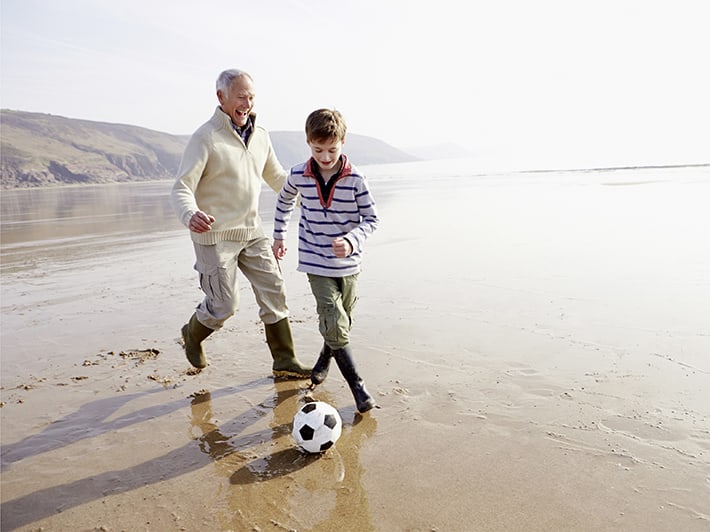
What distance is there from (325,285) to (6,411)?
2.60 m

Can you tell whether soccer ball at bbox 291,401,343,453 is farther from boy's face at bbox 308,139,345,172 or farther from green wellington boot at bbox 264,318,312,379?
boy's face at bbox 308,139,345,172

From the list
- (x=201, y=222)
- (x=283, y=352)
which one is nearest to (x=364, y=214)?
(x=201, y=222)

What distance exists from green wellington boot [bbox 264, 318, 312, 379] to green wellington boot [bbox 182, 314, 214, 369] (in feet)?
1.69

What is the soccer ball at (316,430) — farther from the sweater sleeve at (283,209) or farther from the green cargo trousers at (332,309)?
the sweater sleeve at (283,209)

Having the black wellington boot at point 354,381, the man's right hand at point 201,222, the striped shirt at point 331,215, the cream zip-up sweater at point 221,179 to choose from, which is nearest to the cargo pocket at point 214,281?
the cream zip-up sweater at point 221,179

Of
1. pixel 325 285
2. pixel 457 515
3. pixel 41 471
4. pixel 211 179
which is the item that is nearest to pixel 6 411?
pixel 41 471

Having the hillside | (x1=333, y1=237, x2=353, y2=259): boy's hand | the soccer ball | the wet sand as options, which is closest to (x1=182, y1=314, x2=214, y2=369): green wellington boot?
the wet sand

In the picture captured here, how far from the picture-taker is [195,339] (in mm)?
4348

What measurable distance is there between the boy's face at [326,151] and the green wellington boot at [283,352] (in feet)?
4.88

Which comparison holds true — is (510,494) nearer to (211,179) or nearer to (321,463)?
(321,463)

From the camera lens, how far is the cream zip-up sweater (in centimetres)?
391

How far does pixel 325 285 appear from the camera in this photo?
12.2ft

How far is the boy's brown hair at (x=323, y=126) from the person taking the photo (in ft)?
11.3

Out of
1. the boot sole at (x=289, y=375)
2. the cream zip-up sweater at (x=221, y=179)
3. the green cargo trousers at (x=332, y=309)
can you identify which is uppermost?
→ the cream zip-up sweater at (x=221, y=179)
